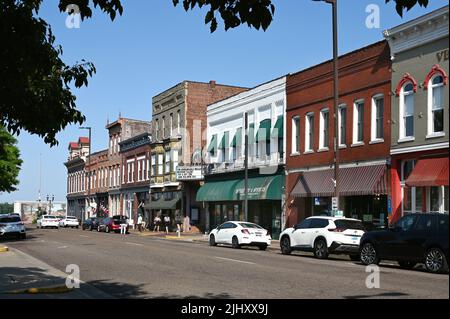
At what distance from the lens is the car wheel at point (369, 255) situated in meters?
20.3

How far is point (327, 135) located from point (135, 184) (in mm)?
35623

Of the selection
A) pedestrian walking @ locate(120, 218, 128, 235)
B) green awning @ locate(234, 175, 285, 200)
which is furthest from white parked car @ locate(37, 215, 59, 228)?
green awning @ locate(234, 175, 285, 200)

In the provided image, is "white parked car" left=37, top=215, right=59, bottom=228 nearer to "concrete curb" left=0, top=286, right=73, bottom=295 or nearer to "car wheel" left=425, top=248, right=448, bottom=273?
"car wheel" left=425, top=248, right=448, bottom=273

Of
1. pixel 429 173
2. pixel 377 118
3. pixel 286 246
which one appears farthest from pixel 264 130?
pixel 429 173

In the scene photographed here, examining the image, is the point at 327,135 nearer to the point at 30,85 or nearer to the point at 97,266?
the point at 97,266

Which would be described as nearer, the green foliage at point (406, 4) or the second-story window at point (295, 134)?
the green foliage at point (406, 4)

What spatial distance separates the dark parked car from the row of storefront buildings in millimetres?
3574

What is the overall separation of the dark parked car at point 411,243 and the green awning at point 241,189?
16.6 m

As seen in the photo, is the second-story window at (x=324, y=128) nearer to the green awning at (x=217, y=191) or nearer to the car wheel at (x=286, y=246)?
the car wheel at (x=286, y=246)

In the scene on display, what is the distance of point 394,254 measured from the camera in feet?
62.8

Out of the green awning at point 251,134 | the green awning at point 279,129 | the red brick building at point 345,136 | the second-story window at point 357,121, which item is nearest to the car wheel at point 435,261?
the red brick building at point 345,136

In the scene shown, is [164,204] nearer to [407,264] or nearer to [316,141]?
[316,141]

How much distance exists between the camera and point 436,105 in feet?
82.9

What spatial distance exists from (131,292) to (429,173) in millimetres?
15240
